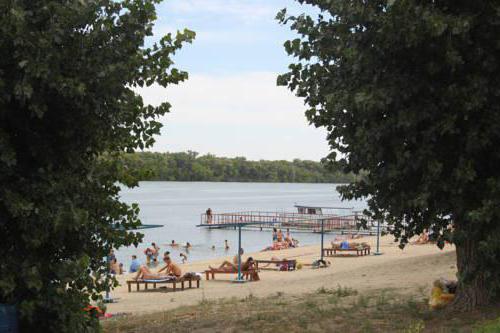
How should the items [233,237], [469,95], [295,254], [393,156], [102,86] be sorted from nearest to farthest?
[102,86] → [469,95] → [393,156] → [295,254] → [233,237]

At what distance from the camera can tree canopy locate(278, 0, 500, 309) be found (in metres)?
7.41

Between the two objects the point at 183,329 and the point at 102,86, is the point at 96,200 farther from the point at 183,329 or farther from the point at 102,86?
the point at 183,329

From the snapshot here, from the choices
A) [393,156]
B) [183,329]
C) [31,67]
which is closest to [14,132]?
[31,67]

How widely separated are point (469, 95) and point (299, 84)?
2310mm

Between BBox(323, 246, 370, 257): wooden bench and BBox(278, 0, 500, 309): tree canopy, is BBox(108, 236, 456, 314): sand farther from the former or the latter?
BBox(323, 246, 370, 257): wooden bench

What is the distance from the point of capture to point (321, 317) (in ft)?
29.1

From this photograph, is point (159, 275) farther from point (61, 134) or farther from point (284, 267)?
point (61, 134)

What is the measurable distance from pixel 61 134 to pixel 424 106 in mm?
3930

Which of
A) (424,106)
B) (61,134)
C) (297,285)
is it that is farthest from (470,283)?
(297,285)

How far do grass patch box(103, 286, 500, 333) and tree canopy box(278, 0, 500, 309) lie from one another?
55 centimetres

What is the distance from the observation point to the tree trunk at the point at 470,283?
830cm

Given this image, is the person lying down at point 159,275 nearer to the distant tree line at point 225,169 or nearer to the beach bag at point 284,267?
the beach bag at point 284,267

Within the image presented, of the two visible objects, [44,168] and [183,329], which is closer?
[44,168]

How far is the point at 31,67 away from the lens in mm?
5941
